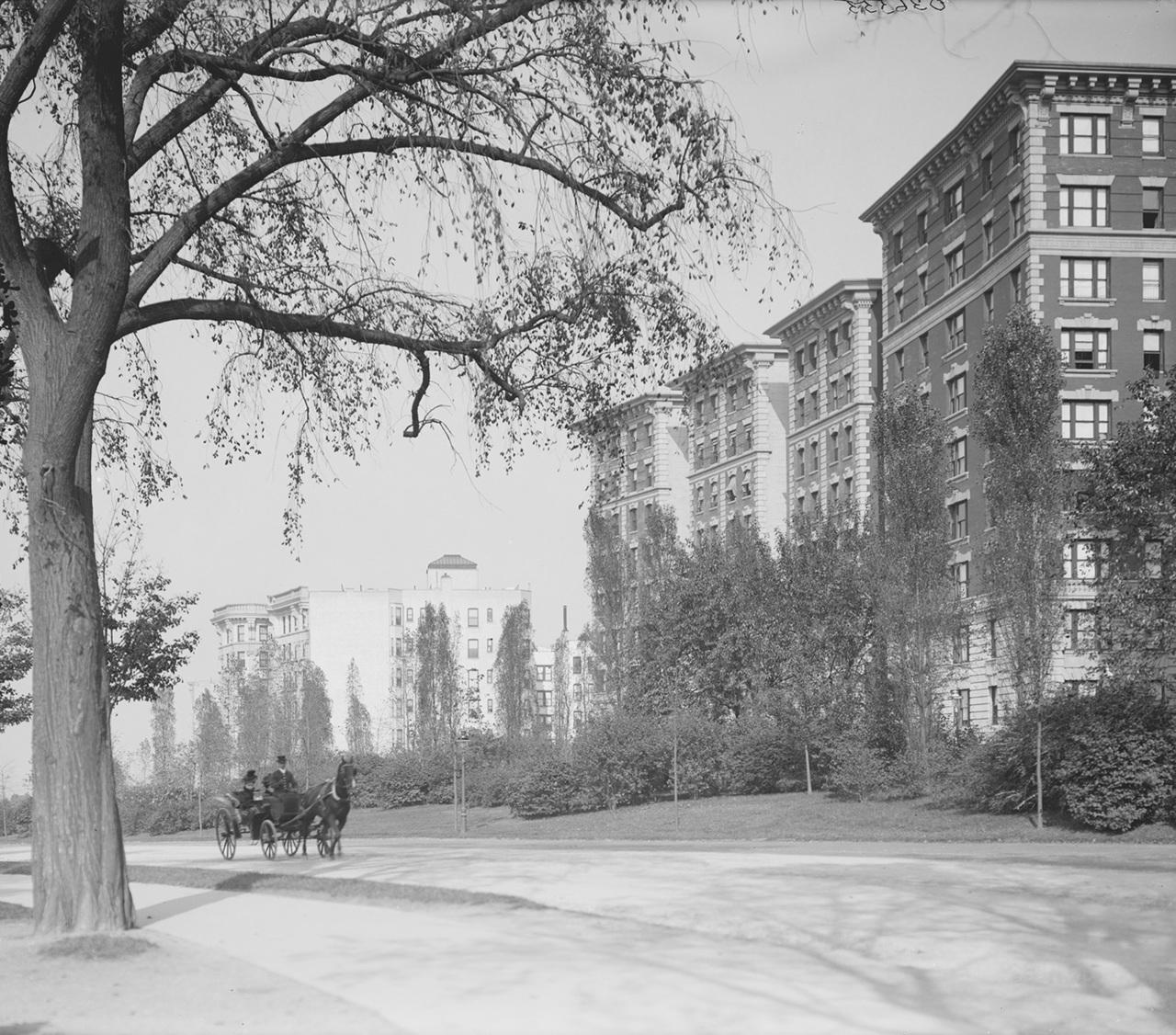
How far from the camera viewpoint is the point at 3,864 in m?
28.9

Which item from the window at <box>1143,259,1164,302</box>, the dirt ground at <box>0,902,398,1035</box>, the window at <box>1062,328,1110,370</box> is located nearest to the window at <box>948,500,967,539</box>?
the window at <box>1062,328,1110,370</box>

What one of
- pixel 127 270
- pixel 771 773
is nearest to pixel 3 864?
pixel 127 270

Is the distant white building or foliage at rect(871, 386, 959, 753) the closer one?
foliage at rect(871, 386, 959, 753)

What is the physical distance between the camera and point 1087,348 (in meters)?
59.7

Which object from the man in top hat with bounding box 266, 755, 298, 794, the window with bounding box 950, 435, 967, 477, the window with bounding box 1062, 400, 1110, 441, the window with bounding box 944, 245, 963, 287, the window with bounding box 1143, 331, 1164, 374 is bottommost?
the man in top hat with bounding box 266, 755, 298, 794

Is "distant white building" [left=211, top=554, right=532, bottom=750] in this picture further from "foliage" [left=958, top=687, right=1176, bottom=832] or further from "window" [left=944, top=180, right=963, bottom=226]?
"foliage" [left=958, top=687, right=1176, bottom=832]

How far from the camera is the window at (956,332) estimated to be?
65.4 m

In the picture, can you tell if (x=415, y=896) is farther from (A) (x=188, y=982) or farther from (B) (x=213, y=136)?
(B) (x=213, y=136)

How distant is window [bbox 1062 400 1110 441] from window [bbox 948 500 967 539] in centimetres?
615

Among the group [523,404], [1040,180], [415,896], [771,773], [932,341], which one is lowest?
[771,773]

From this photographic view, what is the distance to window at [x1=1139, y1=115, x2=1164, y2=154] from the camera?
60375mm

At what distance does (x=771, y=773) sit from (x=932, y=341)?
85.3 ft

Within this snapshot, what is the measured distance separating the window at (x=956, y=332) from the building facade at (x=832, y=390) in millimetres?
10333

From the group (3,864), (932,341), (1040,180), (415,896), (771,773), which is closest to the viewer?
(415,896)
